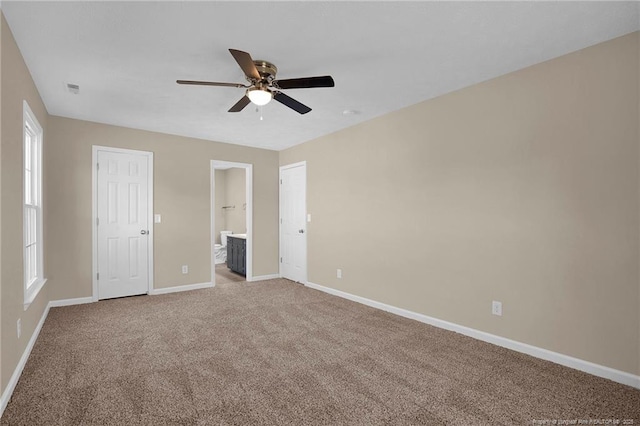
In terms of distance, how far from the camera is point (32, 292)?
311cm

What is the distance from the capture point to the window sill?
2777 mm

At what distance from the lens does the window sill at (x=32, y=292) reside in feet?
9.11

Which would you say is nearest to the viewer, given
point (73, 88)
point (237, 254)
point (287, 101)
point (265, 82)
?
point (265, 82)

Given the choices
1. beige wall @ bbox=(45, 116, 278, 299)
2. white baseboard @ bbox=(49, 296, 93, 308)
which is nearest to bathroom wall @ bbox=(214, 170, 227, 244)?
beige wall @ bbox=(45, 116, 278, 299)

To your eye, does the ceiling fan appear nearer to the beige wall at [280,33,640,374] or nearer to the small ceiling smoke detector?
the small ceiling smoke detector

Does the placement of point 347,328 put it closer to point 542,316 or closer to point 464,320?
point 464,320

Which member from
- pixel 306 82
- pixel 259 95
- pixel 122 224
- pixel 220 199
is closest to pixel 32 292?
pixel 122 224

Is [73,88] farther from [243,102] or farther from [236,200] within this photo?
[236,200]

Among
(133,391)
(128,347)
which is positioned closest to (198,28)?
(133,391)

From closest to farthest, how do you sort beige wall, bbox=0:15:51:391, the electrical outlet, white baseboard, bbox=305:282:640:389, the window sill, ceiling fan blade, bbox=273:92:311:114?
beige wall, bbox=0:15:51:391 → white baseboard, bbox=305:282:640:389 → the window sill → ceiling fan blade, bbox=273:92:311:114 → the electrical outlet

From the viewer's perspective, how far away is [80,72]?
9.62 feet

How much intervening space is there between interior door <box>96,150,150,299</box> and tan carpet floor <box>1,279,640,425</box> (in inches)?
35.5

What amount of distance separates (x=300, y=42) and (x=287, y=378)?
8.17 ft

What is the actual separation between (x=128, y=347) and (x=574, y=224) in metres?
3.92
